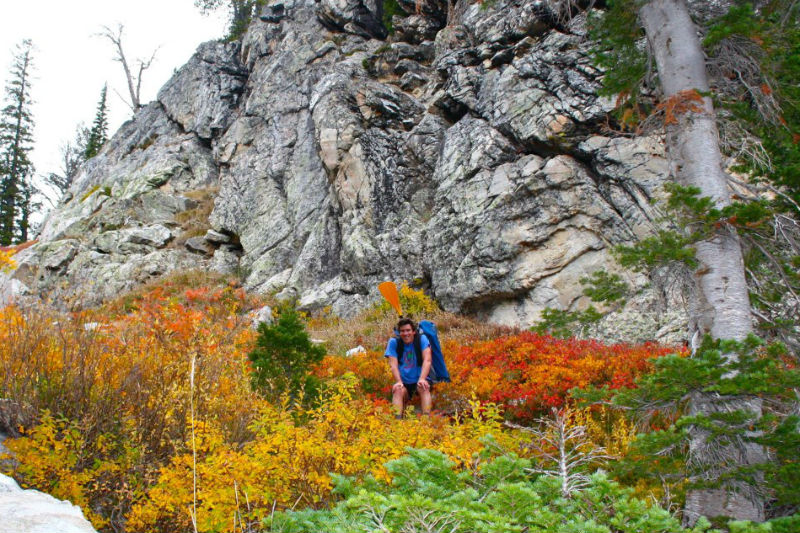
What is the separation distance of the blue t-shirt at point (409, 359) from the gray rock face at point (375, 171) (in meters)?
3.90

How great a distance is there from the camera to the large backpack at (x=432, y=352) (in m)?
6.90

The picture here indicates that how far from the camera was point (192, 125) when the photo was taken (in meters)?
25.4

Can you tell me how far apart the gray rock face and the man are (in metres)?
3.99

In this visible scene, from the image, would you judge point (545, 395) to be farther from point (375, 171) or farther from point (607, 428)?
point (375, 171)

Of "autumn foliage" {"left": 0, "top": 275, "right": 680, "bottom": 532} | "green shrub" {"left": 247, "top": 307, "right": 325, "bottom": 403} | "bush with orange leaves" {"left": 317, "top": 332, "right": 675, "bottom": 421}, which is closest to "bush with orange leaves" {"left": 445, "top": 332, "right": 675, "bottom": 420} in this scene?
"bush with orange leaves" {"left": 317, "top": 332, "right": 675, "bottom": 421}

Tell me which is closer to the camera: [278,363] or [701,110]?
[701,110]

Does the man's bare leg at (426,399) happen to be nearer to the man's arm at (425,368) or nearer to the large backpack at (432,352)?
the man's arm at (425,368)

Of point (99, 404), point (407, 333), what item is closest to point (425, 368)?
point (407, 333)

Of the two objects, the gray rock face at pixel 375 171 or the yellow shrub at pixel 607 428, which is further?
the gray rock face at pixel 375 171

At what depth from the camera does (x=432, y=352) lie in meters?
6.99

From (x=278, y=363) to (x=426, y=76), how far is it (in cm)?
1518

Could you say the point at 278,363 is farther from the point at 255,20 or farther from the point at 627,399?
the point at 255,20

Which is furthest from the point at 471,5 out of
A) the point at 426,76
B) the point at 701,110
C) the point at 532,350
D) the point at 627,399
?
the point at 627,399

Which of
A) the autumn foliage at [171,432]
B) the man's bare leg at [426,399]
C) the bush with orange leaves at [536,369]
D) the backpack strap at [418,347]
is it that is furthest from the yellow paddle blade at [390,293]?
the autumn foliage at [171,432]
